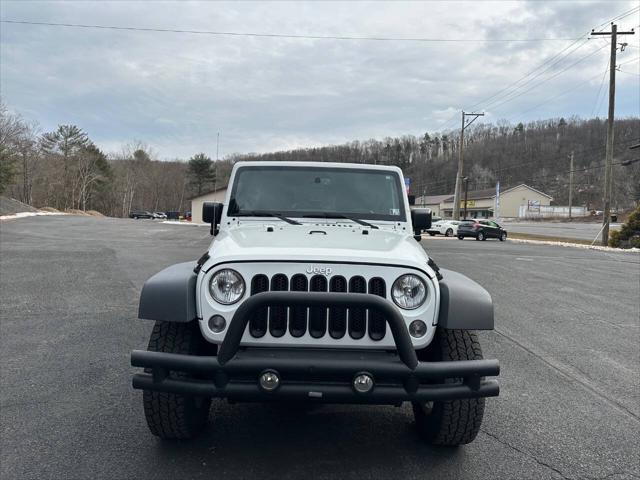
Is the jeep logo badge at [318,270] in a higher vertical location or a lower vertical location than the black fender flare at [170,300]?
higher

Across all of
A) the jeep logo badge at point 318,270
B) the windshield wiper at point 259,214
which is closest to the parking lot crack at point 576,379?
the jeep logo badge at point 318,270

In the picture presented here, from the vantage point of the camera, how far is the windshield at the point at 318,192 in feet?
13.7

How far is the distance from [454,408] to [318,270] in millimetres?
1145

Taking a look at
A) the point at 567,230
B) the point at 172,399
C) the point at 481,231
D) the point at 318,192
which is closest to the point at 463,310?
the point at 172,399

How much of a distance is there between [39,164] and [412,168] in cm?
6854

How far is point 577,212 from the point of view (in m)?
92.6

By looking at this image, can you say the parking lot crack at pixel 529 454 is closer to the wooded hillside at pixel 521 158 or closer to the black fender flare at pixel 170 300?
the black fender flare at pixel 170 300

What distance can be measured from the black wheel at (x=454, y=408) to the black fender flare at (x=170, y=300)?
140cm

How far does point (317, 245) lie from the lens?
298 centimetres

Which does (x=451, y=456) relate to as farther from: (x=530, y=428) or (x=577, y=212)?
(x=577, y=212)

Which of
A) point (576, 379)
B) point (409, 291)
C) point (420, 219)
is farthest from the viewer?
point (576, 379)

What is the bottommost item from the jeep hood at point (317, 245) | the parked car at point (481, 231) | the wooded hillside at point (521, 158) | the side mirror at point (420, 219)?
the parked car at point (481, 231)

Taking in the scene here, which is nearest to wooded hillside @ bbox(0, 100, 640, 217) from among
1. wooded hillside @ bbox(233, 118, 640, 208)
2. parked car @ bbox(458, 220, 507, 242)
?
wooded hillside @ bbox(233, 118, 640, 208)

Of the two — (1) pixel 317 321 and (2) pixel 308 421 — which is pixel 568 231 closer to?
(2) pixel 308 421
